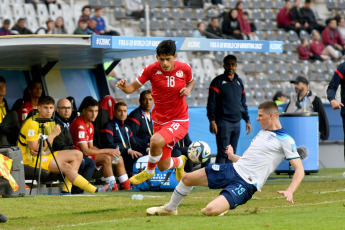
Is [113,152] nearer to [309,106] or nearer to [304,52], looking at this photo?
[309,106]

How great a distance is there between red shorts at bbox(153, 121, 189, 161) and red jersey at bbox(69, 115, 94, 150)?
2.24 m

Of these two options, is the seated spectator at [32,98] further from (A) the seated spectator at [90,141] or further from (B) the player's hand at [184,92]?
(B) the player's hand at [184,92]

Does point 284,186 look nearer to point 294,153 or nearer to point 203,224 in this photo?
point 294,153

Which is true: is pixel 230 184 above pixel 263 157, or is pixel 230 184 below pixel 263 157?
below

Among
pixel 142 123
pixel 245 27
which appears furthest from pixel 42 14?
pixel 142 123

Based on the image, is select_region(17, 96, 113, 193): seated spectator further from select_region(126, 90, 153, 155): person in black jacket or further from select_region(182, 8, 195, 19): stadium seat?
select_region(182, 8, 195, 19): stadium seat

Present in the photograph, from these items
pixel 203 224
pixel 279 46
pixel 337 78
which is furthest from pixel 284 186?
pixel 203 224

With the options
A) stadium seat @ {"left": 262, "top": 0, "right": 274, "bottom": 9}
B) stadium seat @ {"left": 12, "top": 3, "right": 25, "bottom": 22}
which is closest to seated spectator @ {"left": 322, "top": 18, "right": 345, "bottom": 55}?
stadium seat @ {"left": 262, "top": 0, "right": 274, "bottom": 9}

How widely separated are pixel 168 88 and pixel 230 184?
7.94ft

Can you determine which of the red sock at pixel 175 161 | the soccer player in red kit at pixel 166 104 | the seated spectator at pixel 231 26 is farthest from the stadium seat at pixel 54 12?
the soccer player in red kit at pixel 166 104

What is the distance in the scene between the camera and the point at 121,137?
41.1 feet

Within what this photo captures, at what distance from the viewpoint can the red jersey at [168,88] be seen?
9.79 metres

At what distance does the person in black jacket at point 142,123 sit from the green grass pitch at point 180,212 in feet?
4.92

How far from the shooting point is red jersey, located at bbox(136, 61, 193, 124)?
32.1 feet
